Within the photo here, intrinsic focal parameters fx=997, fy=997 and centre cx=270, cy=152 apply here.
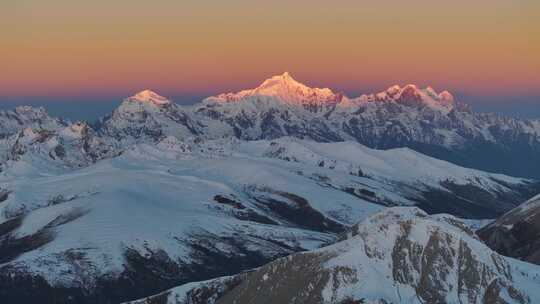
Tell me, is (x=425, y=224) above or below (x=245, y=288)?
above

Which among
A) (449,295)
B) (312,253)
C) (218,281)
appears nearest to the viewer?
(449,295)

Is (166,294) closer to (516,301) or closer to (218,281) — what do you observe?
(218,281)

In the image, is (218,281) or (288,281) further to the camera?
(218,281)

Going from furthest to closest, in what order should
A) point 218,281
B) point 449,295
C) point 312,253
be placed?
point 218,281 < point 312,253 < point 449,295

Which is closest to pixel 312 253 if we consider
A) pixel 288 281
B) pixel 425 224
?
pixel 288 281

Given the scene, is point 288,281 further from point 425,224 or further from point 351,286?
point 425,224

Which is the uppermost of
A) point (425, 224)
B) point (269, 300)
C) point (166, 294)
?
point (425, 224)
